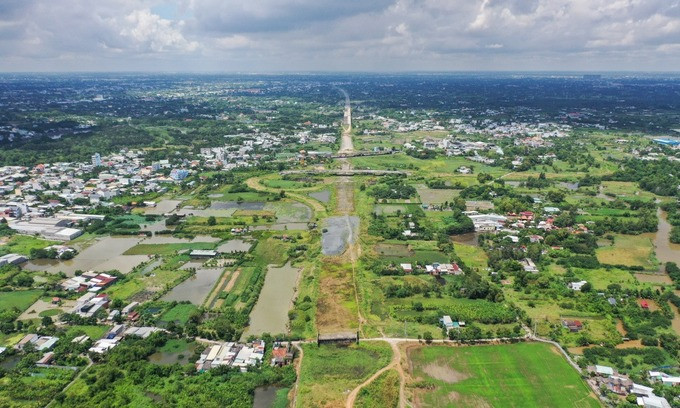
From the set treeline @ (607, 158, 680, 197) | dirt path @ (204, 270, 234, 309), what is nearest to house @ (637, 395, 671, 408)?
dirt path @ (204, 270, 234, 309)

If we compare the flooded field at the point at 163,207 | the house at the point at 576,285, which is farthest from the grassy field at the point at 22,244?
the house at the point at 576,285

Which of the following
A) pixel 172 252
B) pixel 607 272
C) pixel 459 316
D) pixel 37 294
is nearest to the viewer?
pixel 459 316

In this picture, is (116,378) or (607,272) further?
(607,272)

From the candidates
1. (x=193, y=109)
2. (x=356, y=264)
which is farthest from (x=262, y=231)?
(x=193, y=109)

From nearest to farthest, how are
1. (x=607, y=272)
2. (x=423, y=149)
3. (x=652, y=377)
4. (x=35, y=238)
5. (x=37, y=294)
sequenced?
1. (x=652, y=377)
2. (x=37, y=294)
3. (x=607, y=272)
4. (x=35, y=238)
5. (x=423, y=149)

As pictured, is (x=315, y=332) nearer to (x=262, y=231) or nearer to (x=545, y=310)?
(x=545, y=310)

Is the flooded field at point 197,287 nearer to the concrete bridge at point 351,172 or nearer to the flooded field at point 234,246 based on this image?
the flooded field at point 234,246

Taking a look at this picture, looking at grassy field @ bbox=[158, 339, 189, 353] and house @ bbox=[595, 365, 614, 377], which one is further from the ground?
house @ bbox=[595, 365, 614, 377]

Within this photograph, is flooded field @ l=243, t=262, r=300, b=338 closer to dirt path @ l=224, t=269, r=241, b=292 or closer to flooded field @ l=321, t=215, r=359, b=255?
dirt path @ l=224, t=269, r=241, b=292
